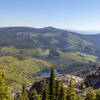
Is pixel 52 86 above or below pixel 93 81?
above

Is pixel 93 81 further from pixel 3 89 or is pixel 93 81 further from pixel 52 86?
pixel 3 89

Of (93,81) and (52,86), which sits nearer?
(52,86)

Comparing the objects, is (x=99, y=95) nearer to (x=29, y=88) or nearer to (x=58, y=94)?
(x=58, y=94)

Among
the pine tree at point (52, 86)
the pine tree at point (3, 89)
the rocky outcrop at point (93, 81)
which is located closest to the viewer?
the pine tree at point (3, 89)

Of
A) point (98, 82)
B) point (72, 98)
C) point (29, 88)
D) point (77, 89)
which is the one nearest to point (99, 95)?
point (72, 98)

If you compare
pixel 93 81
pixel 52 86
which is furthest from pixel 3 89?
pixel 93 81

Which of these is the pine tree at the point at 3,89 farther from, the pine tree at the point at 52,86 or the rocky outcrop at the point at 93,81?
the rocky outcrop at the point at 93,81

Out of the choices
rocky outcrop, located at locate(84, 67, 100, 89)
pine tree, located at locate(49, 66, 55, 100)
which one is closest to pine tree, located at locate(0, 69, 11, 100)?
pine tree, located at locate(49, 66, 55, 100)

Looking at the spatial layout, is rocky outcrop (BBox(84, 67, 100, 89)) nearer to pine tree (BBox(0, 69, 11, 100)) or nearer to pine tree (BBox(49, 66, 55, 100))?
pine tree (BBox(49, 66, 55, 100))

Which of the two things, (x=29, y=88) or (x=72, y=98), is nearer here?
(x=72, y=98)

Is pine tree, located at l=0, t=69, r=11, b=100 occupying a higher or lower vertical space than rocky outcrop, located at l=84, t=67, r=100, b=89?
higher

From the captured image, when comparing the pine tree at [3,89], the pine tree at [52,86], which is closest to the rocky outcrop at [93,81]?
the pine tree at [52,86]
